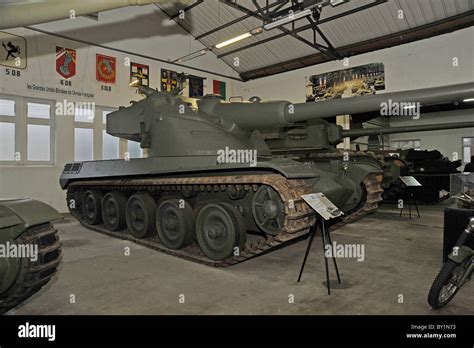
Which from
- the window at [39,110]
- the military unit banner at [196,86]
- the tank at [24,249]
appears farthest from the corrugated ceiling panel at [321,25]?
the tank at [24,249]

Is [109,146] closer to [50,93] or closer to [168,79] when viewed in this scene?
[50,93]

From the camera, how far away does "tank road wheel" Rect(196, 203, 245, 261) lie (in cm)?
561

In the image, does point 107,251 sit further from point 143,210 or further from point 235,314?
point 235,314

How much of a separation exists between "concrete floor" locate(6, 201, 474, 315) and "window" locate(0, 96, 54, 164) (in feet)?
20.5

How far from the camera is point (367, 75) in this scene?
15664 millimetres

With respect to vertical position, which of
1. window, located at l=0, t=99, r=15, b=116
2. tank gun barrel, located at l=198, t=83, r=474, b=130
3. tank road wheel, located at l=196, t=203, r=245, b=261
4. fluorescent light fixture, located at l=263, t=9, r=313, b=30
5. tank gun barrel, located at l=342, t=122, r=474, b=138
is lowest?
tank road wheel, located at l=196, t=203, r=245, b=261

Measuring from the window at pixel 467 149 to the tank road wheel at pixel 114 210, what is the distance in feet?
60.8

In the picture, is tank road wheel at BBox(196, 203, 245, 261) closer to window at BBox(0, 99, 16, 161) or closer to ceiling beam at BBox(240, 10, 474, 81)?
window at BBox(0, 99, 16, 161)

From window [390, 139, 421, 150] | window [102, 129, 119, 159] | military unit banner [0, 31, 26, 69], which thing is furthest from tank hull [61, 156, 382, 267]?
window [390, 139, 421, 150]

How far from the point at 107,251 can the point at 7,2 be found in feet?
15.1

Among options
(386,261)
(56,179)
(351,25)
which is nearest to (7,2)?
(386,261)

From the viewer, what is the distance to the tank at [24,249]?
124 inches

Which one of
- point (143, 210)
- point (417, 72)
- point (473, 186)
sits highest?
point (417, 72)

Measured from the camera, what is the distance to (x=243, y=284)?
15.5 ft
